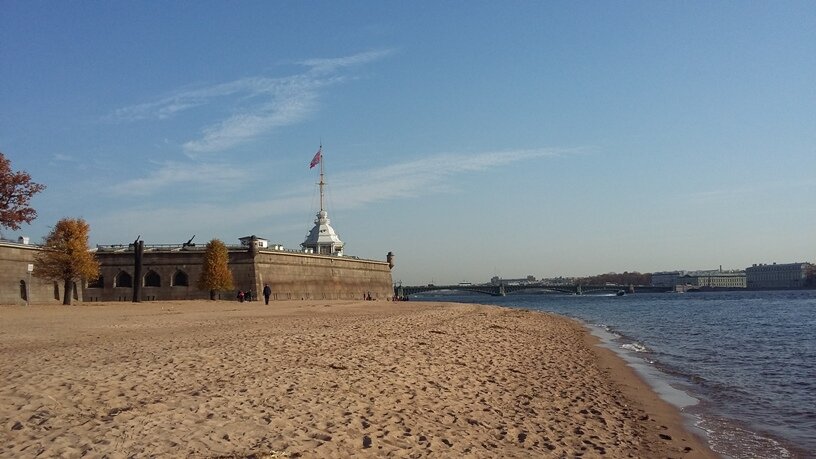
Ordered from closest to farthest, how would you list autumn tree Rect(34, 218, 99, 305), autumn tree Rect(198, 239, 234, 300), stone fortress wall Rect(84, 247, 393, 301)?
autumn tree Rect(34, 218, 99, 305) → autumn tree Rect(198, 239, 234, 300) → stone fortress wall Rect(84, 247, 393, 301)

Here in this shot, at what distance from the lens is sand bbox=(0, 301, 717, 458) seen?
29.5 ft

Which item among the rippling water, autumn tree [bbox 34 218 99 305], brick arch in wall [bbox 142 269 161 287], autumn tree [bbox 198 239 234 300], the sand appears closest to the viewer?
the sand

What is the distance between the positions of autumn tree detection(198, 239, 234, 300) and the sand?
139ft

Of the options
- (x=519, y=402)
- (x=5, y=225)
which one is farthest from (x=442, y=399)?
(x=5, y=225)

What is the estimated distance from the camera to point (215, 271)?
64.3 m

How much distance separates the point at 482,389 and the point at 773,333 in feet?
107

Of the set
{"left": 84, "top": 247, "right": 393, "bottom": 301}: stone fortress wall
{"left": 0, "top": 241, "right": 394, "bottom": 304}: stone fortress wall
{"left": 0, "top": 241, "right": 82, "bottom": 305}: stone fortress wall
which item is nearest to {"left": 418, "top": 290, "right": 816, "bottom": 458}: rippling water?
{"left": 84, "top": 247, "right": 393, "bottom": 301}: stone fortress wall

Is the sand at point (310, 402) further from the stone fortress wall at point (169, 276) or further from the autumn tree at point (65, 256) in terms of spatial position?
the stone fortress wall at point (169, 276)

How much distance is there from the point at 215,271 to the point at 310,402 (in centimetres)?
5553

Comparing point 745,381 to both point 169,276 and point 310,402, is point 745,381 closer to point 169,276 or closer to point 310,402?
point 310,402

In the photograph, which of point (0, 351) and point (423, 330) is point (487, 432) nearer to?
point (0, 351)

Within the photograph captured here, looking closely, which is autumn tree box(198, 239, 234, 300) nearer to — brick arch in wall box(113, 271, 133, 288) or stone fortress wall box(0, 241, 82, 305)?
brick arch in wall box(113, 271, 133, 288)

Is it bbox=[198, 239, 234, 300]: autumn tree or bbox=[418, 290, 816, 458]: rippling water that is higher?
bbox=[198, 239, 234, 300]: autumn tree

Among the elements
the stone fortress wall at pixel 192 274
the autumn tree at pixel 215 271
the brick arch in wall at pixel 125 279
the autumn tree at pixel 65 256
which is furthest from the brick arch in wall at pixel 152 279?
the autumn tree at pixel 65 256
